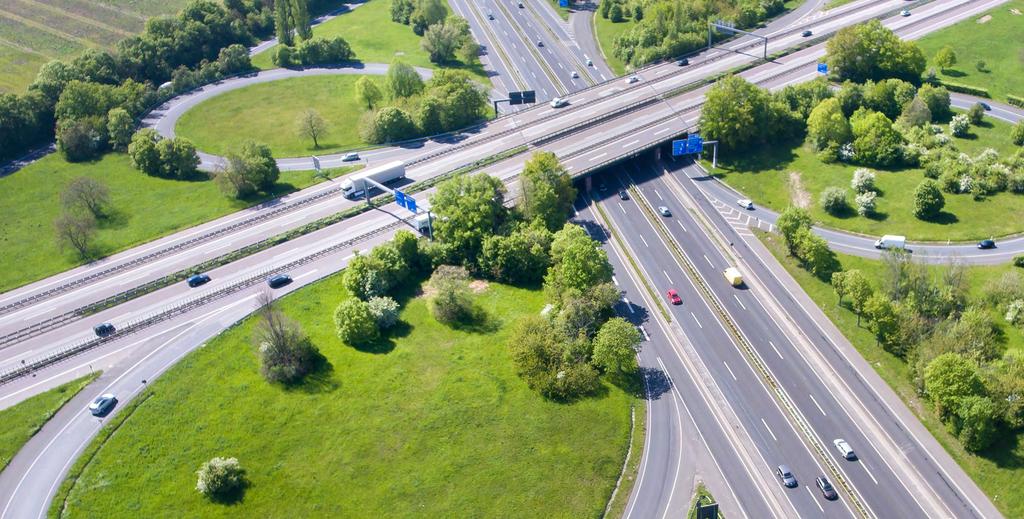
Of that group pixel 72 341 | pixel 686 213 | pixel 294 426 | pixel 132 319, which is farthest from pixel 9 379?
pixel 686 213

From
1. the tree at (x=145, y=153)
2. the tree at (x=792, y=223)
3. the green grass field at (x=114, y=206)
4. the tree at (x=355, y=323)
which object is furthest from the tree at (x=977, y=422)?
the tree at (x=145, y=153)

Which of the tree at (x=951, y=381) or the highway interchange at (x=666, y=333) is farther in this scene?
the tree at (x=951, y=381)

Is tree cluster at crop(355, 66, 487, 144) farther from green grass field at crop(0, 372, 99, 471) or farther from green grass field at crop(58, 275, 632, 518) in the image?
green grass field at crop(0, 372, 99, 471)

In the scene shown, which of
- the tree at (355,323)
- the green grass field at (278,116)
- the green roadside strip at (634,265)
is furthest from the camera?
the green grass field at (278,116)

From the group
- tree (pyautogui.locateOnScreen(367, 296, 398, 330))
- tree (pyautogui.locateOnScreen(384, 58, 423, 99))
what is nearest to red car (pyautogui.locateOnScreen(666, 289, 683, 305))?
tree (pyautogui.locateOnScreen(367, 296, 398, 330))

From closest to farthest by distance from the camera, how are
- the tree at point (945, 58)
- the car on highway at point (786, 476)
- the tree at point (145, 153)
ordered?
1. the car on highway at point (786, 476)
2. the tree at point (145, 153)
3. the tree at point (945, 58)

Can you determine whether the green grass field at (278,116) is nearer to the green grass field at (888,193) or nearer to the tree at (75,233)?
the tree at (75,233)
